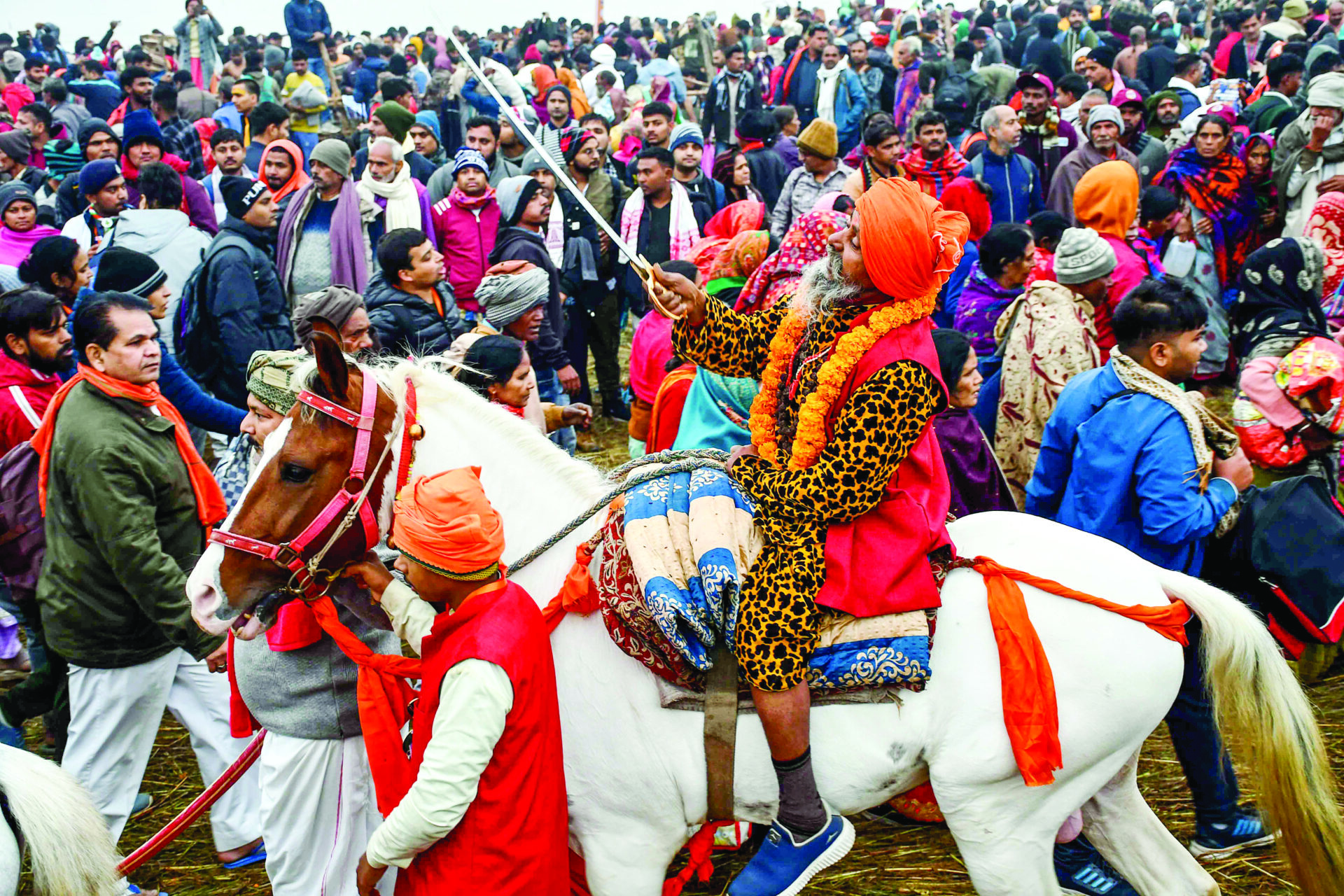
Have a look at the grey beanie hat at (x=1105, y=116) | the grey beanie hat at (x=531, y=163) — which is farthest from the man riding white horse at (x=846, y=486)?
the grey beanie hat at (x=1105, y=116)

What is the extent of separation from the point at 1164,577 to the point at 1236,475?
1059 millimetres

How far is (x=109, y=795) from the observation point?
4.47m

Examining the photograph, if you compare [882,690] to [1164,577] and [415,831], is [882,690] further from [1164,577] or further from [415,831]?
[415,831]

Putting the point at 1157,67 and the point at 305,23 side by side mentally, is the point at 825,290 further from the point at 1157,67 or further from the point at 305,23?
the point at 305,23

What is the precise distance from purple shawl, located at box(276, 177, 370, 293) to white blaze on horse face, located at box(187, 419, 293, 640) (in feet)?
15.7

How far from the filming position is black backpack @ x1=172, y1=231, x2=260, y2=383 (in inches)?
256

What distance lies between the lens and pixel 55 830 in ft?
9.49

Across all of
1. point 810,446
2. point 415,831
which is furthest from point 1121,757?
point 415,831

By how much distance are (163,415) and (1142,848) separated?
3956 millimetres

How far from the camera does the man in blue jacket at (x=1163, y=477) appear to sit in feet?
13.2

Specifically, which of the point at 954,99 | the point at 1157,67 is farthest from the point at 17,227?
the point at 1157,67

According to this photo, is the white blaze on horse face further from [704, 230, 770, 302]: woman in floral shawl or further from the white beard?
[704, 230, 770, 302]: woman in floral shawl

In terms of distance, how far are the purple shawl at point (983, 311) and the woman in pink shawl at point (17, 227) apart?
6.05 m

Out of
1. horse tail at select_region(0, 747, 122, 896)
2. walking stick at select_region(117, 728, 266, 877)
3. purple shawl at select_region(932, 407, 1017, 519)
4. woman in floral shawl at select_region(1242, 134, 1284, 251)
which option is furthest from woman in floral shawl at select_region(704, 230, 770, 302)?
woman in floral shawl at select_region(1242, 134, 1284, 251)
